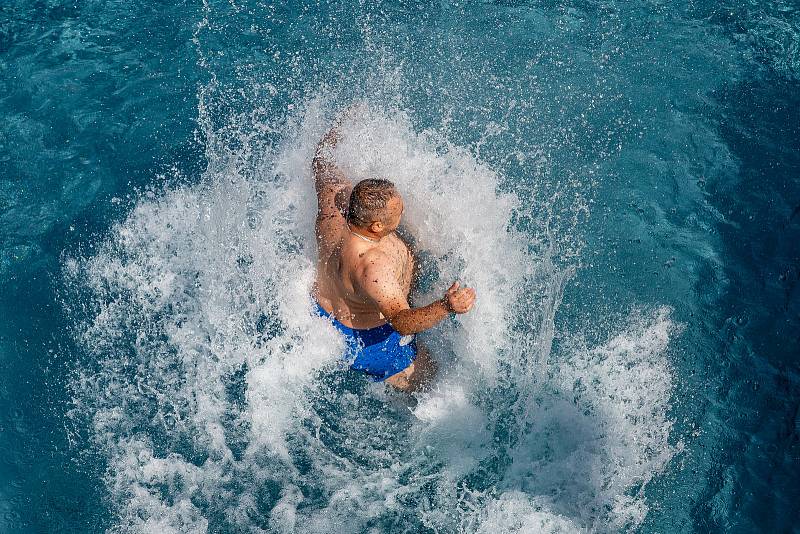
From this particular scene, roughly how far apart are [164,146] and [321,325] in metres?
2.67

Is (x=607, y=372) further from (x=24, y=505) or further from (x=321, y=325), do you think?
(x=24, y=505)

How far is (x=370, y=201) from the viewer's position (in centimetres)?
397

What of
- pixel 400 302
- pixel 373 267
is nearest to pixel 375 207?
pixel 373 267

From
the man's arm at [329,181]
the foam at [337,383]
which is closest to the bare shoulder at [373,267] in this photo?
the man's arm at [329,181]

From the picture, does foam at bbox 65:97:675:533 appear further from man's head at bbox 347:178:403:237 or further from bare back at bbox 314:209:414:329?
man's head at bbox 347:178:403:237

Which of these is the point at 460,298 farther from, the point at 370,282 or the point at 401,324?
the point at 370,282

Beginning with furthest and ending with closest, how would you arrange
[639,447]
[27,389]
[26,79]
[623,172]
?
[26,79] < [623,172] < [27,389] < [639,447]

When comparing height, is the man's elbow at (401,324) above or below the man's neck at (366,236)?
below

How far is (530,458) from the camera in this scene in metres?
4.99

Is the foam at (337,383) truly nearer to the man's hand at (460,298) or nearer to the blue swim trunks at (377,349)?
the blue swim trunks at (377,349)

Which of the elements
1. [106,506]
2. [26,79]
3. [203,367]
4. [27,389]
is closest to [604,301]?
[203,367]

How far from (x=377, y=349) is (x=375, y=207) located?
1.23 m

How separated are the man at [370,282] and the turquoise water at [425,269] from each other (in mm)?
382

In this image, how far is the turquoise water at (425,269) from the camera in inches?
193
